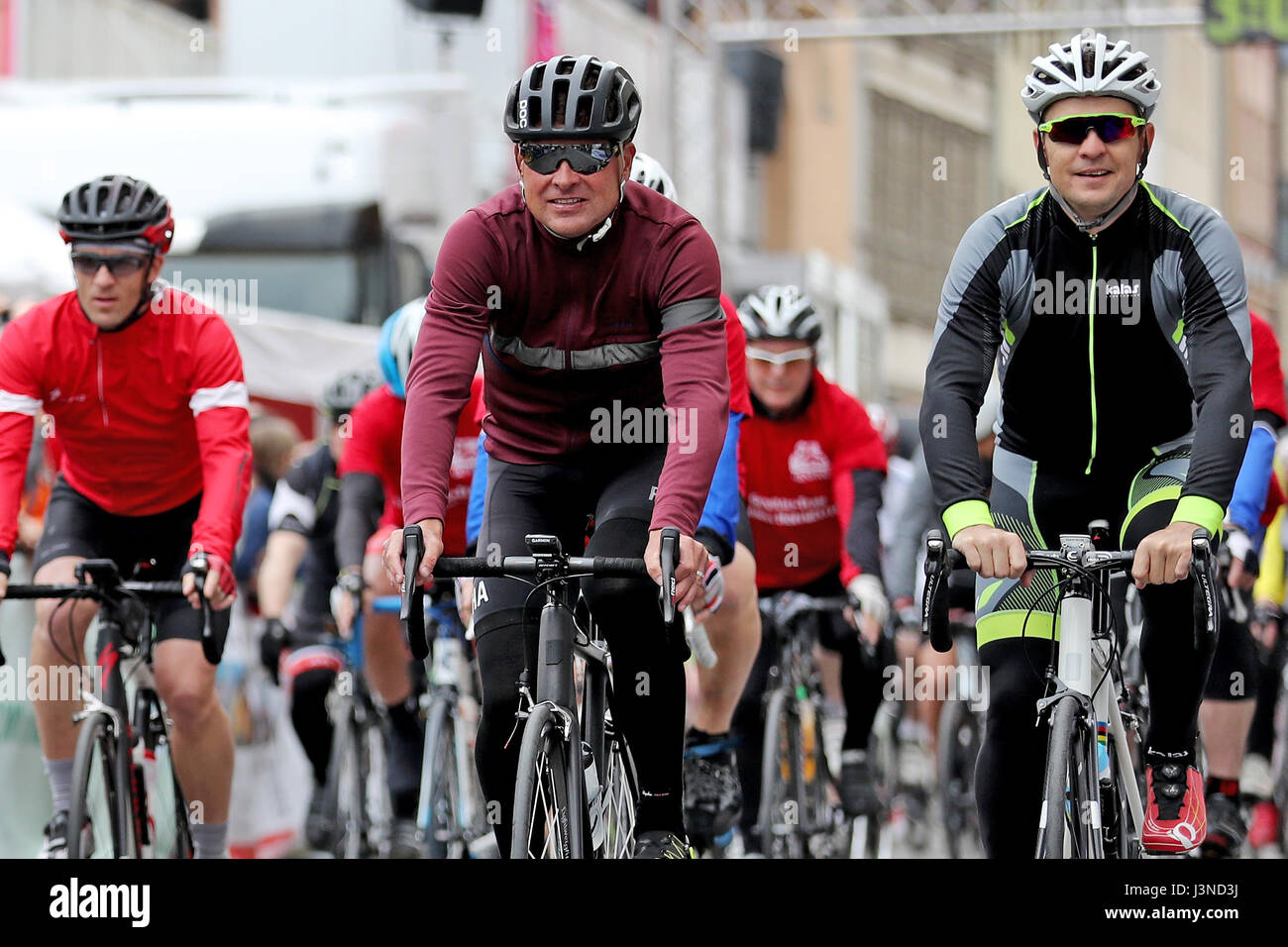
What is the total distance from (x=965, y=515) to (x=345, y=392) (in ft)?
20.1

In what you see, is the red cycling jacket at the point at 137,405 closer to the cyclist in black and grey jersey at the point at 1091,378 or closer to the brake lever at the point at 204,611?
the brake lever at the point at 204,611

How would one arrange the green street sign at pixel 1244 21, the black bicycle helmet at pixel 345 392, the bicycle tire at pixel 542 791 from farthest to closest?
the green street sign at pixel 1244 21
the black bicycle helmet at pixel 345 392
the bicycle tire at pixel 542 791

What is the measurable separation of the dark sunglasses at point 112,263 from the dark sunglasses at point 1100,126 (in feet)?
10.1

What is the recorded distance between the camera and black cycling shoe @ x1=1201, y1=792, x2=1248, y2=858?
829cm

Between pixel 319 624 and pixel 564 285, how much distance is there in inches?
217

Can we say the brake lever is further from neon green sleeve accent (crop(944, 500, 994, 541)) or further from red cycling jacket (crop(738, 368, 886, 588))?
red cycling jacket (crop(738, 368, 886, 588))

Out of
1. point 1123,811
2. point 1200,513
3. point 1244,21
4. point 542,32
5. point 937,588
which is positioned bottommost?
point 1123,811

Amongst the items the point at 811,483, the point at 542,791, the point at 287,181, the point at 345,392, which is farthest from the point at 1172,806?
the point at 287,181

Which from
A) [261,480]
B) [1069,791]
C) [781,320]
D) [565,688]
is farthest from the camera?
[261,480]

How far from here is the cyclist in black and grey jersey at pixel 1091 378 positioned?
5.80 metres

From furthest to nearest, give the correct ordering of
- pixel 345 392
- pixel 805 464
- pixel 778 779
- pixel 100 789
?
pixel 345 392 < pixel 805 464 < pixel 778 779 < pixel 100 789

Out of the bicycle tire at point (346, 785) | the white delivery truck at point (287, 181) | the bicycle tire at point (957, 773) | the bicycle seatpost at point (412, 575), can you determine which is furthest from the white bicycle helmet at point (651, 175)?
the white delivery truck at point (287, 181)

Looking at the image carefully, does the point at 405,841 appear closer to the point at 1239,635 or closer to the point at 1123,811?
the point at 1239,635

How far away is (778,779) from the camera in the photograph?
9.07 meters
